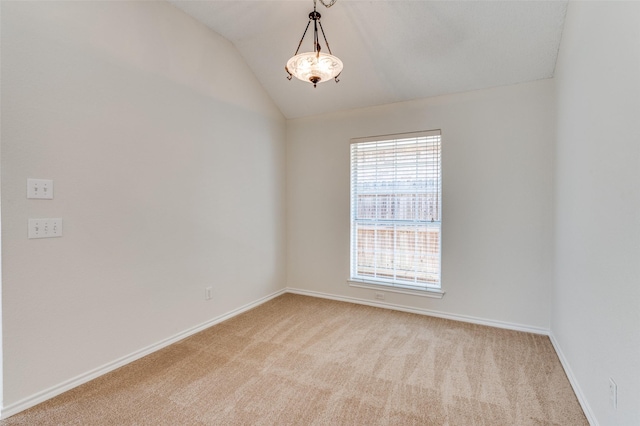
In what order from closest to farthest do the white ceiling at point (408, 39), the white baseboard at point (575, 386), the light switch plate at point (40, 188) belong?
the white baseboard at point (575, 386)
the light switch plate at point (40, 188)
the white ceiling at point (408, 39)

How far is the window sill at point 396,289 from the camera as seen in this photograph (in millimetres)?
3443

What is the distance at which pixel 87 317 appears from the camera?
7.09ft

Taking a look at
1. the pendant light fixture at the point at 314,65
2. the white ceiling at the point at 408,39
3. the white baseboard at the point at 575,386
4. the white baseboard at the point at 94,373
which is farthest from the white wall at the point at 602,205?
the white baseboard at the point at 94,373

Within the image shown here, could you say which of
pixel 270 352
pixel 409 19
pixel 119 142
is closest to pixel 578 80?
pixel 409 19

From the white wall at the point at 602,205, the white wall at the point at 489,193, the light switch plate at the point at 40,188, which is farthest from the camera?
the white wall at the point at 489,193

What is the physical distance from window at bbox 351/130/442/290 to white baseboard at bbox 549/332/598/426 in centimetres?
116

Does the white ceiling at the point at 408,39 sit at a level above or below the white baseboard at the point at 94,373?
above

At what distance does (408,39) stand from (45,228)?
320cm

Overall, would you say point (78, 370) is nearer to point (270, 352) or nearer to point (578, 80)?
point (270, 352)

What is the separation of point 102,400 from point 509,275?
350cm

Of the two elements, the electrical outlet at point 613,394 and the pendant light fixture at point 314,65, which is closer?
the electrical outlet at point 613,394

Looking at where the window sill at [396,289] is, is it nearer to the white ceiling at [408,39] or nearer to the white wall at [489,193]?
the white wall at [489,193]

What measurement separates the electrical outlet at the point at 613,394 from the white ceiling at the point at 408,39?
2.59 metres

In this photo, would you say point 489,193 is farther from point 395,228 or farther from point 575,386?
point 575,386
